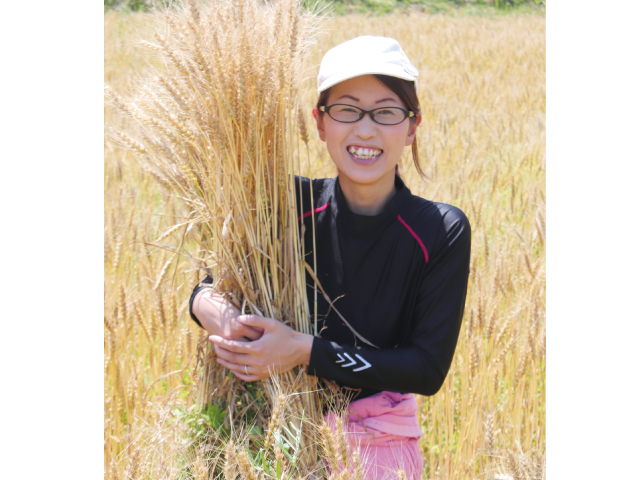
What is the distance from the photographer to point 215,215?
3.25 feet

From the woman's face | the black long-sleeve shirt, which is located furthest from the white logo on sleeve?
the woman's face

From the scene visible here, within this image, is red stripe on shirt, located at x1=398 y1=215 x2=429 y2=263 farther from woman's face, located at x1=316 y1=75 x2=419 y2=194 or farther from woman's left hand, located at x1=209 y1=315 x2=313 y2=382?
woman's left hand, located at x1=209 y1=315 x2=313 y2=382

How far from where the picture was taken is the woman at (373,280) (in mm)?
956

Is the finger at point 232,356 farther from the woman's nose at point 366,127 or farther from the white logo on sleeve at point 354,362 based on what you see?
the woman's nose at point 366,127

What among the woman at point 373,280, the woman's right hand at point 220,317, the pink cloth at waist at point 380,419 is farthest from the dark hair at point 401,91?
the pink cloth at waist at point 380,419

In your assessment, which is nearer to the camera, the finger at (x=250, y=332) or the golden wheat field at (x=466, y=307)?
the finger at (x=250, y=332)

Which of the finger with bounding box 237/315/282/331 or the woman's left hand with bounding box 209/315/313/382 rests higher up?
the finger with bounding box 237/315/282/331

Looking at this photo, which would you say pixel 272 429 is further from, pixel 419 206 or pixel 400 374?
pixel 419 206

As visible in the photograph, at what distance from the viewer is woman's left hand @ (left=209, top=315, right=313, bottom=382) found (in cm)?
94

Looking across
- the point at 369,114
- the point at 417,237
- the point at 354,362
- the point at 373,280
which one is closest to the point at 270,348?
the point at 354,362

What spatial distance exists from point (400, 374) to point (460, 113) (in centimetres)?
234

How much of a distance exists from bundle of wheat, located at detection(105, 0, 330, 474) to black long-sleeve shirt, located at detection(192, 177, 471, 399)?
0.08 meters

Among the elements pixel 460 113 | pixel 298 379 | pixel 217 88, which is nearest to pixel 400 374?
pixel 298 379

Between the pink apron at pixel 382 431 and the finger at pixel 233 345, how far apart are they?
0.77ft
